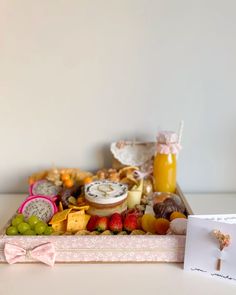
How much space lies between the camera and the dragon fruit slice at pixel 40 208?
86 cm

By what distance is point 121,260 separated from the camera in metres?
0.72

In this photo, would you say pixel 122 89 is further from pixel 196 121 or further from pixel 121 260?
pixel 121 260

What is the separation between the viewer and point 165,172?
102 cm

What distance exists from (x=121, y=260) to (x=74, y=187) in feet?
1.12

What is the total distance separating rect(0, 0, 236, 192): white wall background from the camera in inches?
41.2

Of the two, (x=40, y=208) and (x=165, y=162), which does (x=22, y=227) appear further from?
(x=165, y=162)

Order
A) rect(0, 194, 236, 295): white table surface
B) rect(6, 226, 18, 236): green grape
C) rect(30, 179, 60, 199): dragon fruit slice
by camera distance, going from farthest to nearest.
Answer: rect(30, 179, 60, 199): dragon fruit slice < rect(6, 226, 18, 236): green grape < rect(0, 194, 236, 295): white table surface

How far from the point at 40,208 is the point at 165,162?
39cm

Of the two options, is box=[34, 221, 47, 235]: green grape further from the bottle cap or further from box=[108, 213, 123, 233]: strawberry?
the bottle cap

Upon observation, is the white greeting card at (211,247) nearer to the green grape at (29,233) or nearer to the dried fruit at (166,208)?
the dried fruit at (166,208)

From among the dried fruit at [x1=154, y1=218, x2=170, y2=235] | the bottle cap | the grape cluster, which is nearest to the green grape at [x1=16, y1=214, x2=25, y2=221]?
the grape cluster

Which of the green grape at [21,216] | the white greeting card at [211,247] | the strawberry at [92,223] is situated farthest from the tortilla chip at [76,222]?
the white greeting card at [211,247]

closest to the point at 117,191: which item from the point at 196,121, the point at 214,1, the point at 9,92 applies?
the point at 196,121

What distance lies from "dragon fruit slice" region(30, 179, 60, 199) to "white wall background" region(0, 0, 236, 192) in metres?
0.14
